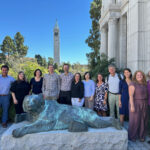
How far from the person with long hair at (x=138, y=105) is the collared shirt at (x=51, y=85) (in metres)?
2.22

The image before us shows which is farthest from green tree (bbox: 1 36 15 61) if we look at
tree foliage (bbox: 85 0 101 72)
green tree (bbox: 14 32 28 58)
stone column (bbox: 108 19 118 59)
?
stone column (bbox: 108 19 118 59)

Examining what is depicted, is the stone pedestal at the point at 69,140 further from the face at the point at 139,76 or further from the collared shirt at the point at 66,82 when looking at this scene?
the collared shirt at the point at 66,82

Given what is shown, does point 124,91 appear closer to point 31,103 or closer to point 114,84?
point 114,84

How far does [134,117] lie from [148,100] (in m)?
0.59

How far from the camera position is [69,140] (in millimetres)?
3344

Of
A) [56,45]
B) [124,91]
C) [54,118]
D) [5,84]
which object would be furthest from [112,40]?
[56,45]

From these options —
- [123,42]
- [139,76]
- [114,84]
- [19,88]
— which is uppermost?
[123,42]

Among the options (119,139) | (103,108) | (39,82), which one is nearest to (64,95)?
(39,82)

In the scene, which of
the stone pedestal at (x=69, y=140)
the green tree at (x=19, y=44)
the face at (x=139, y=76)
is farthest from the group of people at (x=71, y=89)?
the green tree at (x=19, y=44)

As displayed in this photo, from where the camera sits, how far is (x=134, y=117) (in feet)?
13.5

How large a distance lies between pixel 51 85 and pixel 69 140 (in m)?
1.90

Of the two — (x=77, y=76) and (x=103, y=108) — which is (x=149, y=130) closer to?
(x=103, y=108)

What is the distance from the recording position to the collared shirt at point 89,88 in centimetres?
490

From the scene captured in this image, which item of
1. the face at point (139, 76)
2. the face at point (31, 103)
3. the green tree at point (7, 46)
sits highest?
the green tree at point (7, 46)
